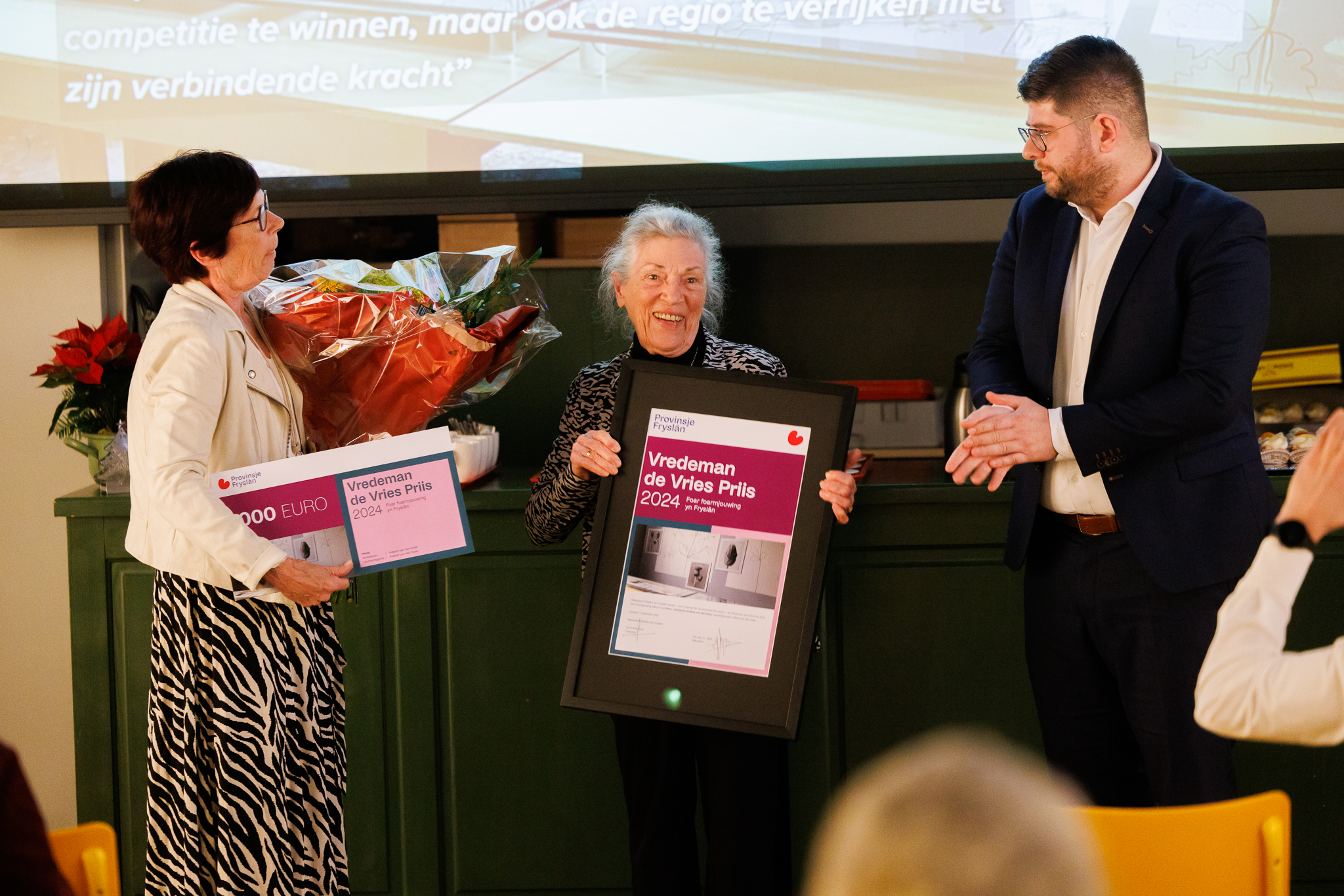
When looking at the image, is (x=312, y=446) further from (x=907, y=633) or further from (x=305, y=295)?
(x=907, y=633)

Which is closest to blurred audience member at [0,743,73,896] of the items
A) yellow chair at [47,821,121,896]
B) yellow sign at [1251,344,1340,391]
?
yellow chair at [47,821,121,896]

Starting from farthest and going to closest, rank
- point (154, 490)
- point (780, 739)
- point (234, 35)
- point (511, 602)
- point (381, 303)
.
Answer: point (234, 35) → point (511, 602) → point (780, 739) → point (381, 303) → point (154, 490)

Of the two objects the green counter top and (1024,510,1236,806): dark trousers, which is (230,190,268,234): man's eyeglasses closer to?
the green counter top

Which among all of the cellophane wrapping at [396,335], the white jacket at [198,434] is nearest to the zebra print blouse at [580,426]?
the cellophane wrapping at [396,335]

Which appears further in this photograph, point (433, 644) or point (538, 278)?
point (538, 278)

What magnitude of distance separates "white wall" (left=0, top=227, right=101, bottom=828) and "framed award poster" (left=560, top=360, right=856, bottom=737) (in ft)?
6.68

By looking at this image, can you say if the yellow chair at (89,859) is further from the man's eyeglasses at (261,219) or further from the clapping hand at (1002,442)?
the clapping hand at (1002,442)

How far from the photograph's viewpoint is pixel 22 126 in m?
3.11

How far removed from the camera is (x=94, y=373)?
268 centimetres

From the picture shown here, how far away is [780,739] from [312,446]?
1040 mm

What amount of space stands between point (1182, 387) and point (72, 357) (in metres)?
2.45

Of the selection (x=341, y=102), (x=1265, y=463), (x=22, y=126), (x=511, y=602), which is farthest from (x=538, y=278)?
(x=1265, y=463)

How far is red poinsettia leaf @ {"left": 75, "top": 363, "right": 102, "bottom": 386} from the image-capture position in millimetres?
2676

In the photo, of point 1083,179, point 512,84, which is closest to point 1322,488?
point 1083,179
